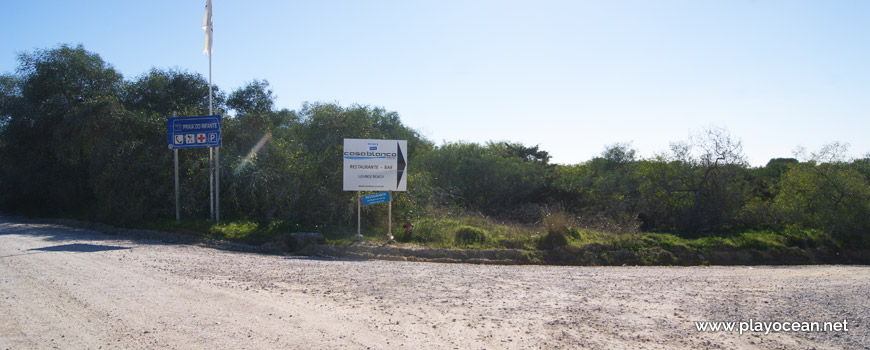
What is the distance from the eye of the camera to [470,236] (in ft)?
44.9

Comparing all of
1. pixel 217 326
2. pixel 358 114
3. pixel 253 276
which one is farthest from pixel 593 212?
pixel 217 326

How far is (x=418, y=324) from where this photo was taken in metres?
5.73

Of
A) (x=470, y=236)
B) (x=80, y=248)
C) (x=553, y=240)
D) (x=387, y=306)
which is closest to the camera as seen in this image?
(x=387, y=306)

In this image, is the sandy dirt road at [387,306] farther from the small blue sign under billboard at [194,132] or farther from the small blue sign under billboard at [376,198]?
the small blue sign under billboard at [194,132]

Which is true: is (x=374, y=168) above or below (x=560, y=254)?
above

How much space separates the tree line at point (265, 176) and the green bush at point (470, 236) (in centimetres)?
280

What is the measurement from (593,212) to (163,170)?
15.3 m

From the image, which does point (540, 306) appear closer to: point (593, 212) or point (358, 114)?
point (358, 114)

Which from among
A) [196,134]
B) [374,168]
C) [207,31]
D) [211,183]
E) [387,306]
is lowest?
[387,306]

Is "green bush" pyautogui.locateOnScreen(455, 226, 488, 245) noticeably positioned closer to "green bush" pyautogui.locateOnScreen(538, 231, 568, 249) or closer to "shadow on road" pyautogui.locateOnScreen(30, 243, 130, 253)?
"green bush" pyautogui.locateOnScreen(538, 231, 568, 249)

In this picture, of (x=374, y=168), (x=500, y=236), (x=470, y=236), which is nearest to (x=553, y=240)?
(x=500, y=236)

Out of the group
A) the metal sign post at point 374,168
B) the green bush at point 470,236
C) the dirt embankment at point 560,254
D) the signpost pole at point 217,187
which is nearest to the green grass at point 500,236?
the green bush at point 470,236

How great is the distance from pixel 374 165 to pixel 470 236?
10.5 ft

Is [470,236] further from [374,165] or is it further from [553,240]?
[374,165]
